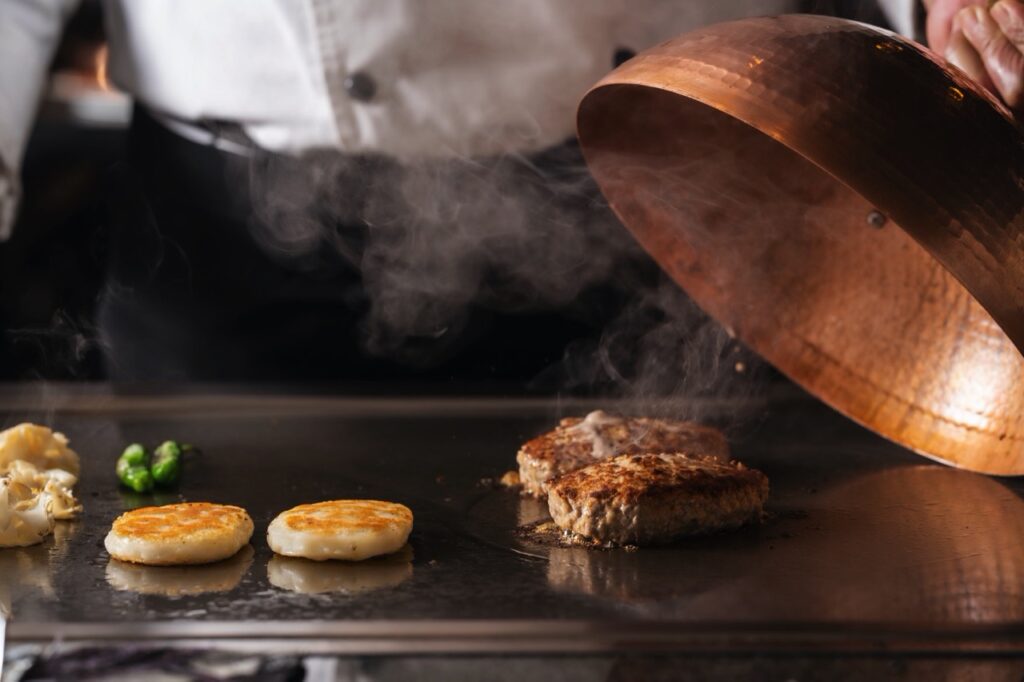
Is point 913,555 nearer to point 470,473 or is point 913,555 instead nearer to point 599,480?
point 599,480

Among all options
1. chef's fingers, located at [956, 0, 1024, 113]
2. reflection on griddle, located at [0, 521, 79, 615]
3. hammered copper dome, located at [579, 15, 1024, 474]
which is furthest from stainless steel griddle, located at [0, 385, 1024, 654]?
chef's fingers, located at [956, 0, 1024, 113]

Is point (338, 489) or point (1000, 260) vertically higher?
point (1000, 260)

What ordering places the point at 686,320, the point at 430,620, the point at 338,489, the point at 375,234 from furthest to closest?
the point at 375,234
the point at 686,320
the point at 338,489
the point at 430,620

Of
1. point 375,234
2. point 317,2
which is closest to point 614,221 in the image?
point 375,234

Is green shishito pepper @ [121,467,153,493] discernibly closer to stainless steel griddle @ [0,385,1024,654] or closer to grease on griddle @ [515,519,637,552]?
stainless steel griddle @ [0,385,1024,654]

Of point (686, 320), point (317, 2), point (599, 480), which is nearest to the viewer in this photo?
point (599, 480)

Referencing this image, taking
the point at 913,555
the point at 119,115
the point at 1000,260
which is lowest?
the point at 913,555

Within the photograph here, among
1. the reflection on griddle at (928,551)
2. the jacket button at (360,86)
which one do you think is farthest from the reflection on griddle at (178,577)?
the jacket button at (360,86)

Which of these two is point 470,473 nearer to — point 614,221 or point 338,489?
point 338,489

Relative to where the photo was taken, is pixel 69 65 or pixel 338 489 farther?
pixel 69 65
